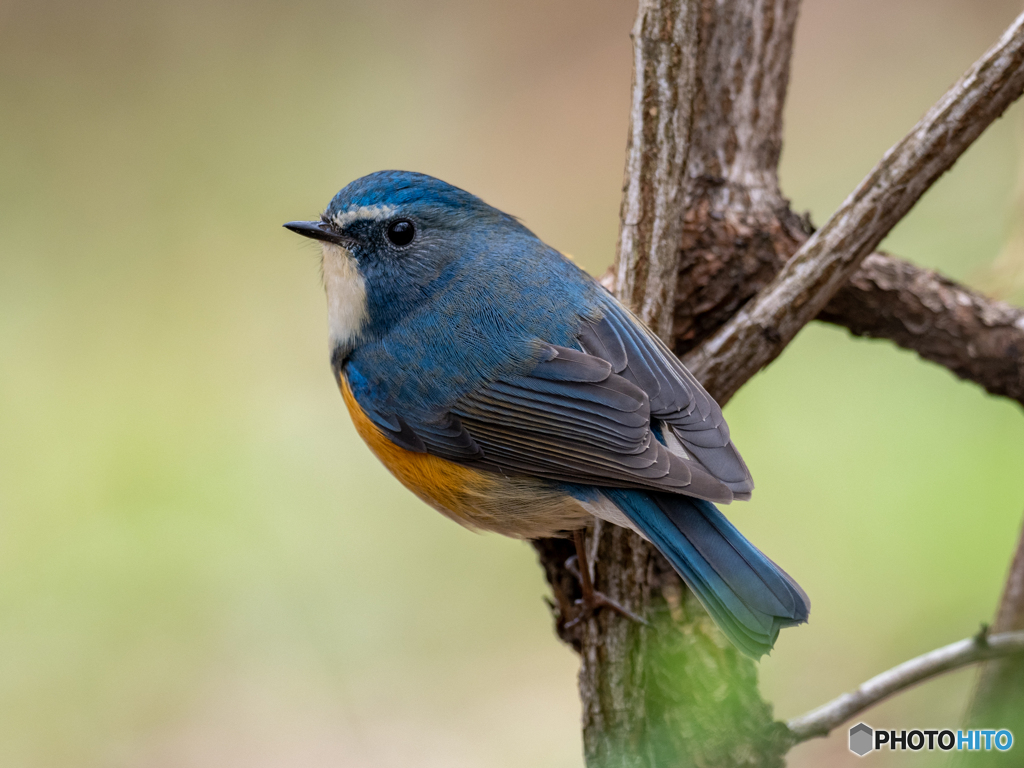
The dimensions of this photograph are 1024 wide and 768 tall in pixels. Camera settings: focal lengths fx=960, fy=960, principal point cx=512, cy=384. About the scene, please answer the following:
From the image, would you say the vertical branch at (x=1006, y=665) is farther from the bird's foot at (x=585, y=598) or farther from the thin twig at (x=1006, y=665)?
the bird's foot at (x=585, y=598)

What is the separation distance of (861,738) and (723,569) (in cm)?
79

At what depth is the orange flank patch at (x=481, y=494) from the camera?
2467 millimetres

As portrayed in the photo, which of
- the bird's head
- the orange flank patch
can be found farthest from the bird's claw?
the bird's head

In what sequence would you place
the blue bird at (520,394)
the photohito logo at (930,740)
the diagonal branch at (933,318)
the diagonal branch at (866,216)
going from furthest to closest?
1. the diagonal branch at (933,318)
2. the diagonal branch at (866,216)
3. the blue bird at (520,394)
4. the photohito logo at (930,740)

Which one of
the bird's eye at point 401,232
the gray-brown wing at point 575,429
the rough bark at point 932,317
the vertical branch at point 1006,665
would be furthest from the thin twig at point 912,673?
the bird's eye at point 401,232

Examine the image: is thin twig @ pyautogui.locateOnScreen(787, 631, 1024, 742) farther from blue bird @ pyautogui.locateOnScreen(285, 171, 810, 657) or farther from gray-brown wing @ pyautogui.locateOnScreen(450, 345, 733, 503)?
gray-brown wing @ pyautogui.locateOnScreen(450, 345, 733, 503)

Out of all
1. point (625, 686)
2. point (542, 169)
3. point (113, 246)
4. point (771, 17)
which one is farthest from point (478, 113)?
point (625, 686)

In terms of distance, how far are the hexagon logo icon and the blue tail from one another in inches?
24.0

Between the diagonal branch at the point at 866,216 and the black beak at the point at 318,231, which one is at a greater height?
the black beak at the point at 318,231

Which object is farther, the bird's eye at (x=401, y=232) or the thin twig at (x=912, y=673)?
the bird's eye at (x=401, y=232)

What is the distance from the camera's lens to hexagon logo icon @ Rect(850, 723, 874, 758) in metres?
2.46


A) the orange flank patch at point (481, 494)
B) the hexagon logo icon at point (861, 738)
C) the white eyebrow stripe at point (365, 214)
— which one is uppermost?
the white eyebrow stripe at point (365, 214)

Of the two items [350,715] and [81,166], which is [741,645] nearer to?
[350,715]

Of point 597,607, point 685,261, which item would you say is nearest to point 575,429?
point 597,607
